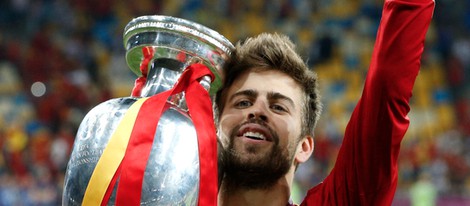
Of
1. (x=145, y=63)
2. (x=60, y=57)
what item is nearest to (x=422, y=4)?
(x=145, y=63)

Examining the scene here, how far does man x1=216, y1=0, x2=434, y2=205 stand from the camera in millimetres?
1994

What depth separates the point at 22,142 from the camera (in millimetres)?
8969

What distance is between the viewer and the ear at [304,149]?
8.30ft

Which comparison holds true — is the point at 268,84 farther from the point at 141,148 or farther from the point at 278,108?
the point at 141,148

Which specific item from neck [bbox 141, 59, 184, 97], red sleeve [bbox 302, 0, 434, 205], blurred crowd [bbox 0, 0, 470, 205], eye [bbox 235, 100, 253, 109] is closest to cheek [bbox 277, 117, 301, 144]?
eye [bbox 235, 100, 253, 109]

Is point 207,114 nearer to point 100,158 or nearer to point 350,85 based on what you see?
point 100,158

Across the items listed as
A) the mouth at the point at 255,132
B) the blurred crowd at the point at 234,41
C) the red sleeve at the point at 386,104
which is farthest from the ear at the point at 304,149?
the blurred crowd at the point at 234,41

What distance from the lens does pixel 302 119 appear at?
8.20 feet

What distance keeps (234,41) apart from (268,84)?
757cm

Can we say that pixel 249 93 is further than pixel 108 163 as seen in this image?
Yes

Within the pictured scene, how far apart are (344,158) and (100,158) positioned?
710mm

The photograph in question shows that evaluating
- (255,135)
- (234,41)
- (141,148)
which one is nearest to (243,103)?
(255,135)

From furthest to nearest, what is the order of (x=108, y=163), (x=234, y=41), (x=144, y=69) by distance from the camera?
(x=234, y=41) < (x=144, y=69) < (x=108, y=163)

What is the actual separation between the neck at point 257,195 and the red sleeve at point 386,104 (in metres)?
0.36
